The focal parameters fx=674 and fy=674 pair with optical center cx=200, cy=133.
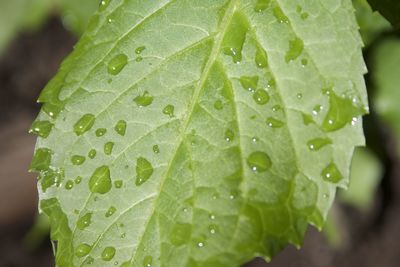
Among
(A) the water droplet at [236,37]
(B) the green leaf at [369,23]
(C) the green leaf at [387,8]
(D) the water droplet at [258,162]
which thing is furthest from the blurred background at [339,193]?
(D) the water droplet at [258,162]

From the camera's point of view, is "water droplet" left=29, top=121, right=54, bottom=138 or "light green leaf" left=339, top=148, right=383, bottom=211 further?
"light green leaf" left=339, top=148, right=383, bottom=211

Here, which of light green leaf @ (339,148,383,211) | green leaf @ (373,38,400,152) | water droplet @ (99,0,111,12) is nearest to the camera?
water droplet @ (99,0,111,12)

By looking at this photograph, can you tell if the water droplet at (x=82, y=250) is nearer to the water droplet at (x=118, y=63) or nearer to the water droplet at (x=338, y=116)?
the water droplet at (x=118, y=63)

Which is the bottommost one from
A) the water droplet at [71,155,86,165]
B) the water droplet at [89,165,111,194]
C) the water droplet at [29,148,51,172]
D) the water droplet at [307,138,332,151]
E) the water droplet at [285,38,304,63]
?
the water droplet at [307,138,332,151]

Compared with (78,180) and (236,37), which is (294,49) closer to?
(236,37)

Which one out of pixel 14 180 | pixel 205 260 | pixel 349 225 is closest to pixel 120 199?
pixel 205 260

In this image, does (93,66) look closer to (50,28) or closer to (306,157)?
(306,157)

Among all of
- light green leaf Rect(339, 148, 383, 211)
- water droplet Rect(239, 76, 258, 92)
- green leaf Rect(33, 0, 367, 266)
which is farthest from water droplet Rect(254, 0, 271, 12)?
light green leaf Rect(339, 148, 383, 211)

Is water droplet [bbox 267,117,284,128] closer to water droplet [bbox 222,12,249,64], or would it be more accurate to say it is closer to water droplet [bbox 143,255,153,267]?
water droplet [bbox 222,12,249,64]
